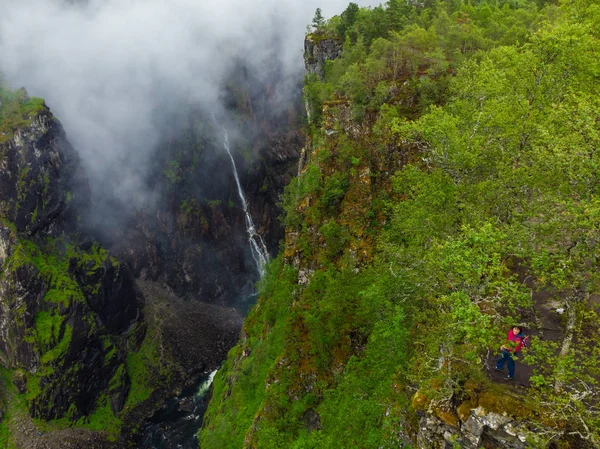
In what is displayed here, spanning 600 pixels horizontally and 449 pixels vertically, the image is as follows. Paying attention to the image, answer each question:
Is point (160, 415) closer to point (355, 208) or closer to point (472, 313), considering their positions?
point (355, 208)

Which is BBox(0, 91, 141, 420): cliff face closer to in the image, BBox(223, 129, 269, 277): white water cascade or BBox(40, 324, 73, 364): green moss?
BBox(40, 324, 73, 364): green moss

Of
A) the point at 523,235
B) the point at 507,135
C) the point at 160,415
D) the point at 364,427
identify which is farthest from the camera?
the point at 160,415

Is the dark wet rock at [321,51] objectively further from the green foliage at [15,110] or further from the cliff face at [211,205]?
the green foliage at [15,110]

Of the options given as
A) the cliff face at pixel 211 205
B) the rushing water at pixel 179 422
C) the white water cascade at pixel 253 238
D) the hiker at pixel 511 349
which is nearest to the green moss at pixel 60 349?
the rushing water at pixel 179 422

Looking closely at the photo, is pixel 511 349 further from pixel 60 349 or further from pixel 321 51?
pixel 60 349

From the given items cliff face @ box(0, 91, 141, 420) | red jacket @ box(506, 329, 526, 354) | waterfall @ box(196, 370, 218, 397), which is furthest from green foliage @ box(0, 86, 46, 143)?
red jacket @ box(506, 329, 526, 354)

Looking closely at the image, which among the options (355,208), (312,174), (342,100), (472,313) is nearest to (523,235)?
(472,313)

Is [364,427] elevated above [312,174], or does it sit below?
below
